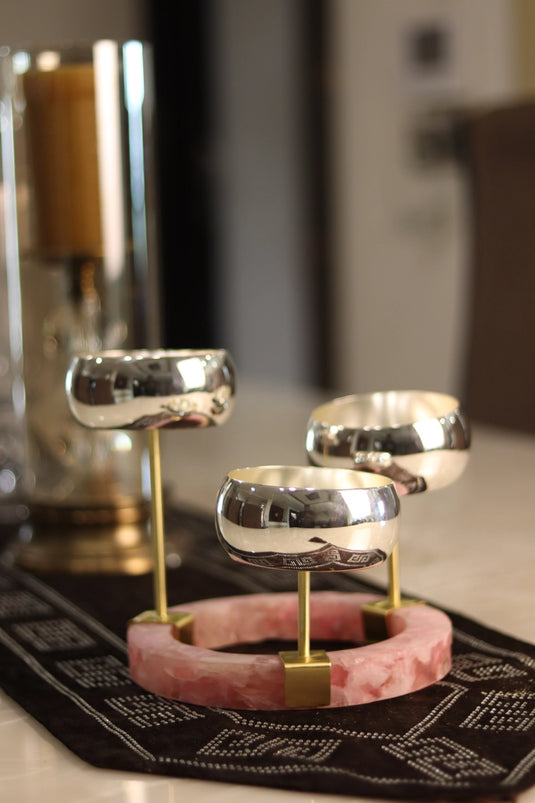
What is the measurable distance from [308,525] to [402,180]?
4073 mm

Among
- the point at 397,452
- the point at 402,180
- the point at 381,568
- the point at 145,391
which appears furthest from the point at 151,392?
the point at 402,180

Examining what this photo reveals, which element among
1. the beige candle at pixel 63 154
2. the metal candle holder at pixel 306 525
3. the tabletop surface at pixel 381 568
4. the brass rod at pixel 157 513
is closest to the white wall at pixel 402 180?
the tabletop surface at pixel 381 568

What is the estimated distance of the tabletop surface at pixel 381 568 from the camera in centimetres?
41

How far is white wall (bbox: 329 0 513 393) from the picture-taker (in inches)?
169

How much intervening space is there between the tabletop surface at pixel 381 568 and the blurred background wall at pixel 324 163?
284 centimetres

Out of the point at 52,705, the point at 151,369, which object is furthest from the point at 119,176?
the point at 52,705

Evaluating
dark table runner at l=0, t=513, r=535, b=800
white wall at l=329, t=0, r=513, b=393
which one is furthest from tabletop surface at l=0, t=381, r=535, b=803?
white wall at l=329, t=0, r=513, b=393

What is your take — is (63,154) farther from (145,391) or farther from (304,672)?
(304,672)

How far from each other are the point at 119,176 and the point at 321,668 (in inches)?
18.5

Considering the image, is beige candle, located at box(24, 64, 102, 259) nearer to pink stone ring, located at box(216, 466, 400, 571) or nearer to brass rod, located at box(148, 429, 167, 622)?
brass rod, located at box(148, 429, 167, 622)

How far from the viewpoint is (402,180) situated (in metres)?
4.36

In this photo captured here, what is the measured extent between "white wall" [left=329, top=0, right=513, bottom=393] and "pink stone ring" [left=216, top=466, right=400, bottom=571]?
3868mm

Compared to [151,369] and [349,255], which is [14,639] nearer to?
[151,369]

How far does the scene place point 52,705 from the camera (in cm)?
49
